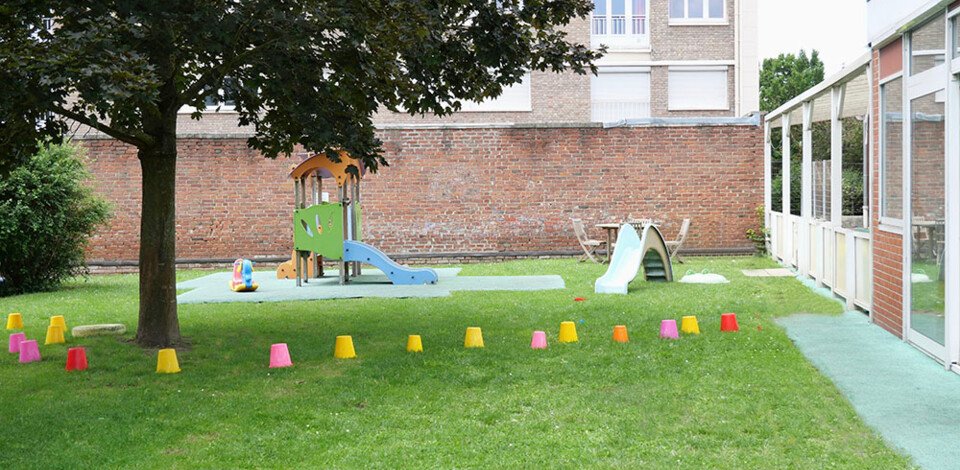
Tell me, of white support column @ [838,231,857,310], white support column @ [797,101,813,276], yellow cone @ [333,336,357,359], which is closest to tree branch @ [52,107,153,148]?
yellow cone @ [333,336,357,359]

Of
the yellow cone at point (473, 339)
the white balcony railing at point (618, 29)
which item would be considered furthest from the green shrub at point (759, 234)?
the yellow cone at point (473, 339)

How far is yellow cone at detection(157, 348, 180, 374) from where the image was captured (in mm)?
8637

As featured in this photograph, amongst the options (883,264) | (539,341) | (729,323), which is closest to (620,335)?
(539,341)

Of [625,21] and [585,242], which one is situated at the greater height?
[625,21]

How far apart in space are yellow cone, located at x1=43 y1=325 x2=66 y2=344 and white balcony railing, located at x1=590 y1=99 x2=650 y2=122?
2410 cm

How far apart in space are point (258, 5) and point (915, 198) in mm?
5745

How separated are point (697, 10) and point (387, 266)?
66.8ft

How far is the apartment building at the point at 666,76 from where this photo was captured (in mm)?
32906

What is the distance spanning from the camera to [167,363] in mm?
8672

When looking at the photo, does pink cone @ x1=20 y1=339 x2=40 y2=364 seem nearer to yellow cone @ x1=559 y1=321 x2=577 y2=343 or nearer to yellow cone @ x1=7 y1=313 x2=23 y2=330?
yellow cone @ x1=7 y1=313 x2=23 y2=330

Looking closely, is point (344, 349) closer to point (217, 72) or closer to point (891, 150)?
point (217, 72)

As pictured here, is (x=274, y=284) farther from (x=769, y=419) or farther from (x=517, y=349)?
(x=769, y=419)

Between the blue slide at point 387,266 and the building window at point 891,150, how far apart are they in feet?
27.7

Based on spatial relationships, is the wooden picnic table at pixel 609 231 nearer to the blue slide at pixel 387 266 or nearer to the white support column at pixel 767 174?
the white support column at pixel 767 174
